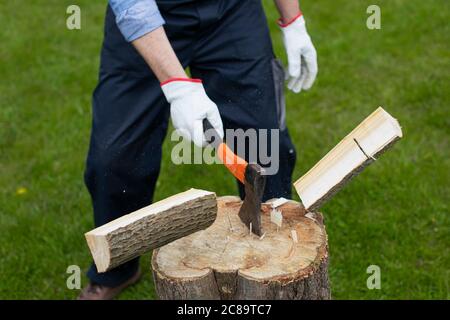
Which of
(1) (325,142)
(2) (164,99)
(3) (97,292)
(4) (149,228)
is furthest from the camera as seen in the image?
(1) (325,142)

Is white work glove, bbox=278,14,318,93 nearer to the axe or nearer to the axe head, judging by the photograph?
the axe

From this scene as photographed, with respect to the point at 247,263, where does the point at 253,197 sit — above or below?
above

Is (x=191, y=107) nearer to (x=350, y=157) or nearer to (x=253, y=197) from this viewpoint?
(x=253, y=197)

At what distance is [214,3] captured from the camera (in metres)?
2.68

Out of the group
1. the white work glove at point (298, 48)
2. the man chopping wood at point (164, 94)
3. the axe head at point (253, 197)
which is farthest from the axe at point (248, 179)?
the white work glove at point (298, 48)

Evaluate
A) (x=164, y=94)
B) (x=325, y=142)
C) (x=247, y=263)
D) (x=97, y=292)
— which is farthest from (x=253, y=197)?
(x=325, y=142)

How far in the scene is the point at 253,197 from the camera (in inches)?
86.9

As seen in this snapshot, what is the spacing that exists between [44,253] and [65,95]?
1.63 meters

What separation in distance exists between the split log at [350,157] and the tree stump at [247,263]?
12 cm

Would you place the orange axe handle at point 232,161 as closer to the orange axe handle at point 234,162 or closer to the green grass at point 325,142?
the orange axe handle at point 234,162

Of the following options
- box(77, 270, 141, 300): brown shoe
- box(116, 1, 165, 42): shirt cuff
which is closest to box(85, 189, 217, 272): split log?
box(116, 1, 165, 42): shirt cuff

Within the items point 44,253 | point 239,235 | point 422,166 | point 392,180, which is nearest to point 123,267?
point 44,253

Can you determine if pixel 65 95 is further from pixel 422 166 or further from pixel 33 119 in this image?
pixel 422 166

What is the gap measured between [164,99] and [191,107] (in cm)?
39
